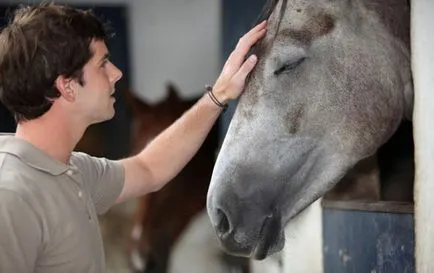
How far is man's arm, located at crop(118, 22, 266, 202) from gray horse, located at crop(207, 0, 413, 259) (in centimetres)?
4

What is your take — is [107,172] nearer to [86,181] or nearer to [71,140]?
[86,181]

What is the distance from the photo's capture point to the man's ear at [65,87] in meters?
1.32

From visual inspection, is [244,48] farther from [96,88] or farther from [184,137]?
[96,88]

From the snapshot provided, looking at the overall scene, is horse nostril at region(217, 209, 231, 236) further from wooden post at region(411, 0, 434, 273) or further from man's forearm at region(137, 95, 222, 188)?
wooden post at region(411, 0, 434, 273)

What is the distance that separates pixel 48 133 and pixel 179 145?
1.66 ft

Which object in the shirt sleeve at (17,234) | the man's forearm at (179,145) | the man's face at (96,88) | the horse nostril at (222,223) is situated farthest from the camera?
the man's forearm at (179,145)

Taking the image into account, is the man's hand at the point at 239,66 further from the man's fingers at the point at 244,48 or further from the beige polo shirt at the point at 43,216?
the beige polo shirt at the point at 43,216

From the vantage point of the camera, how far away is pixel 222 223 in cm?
164

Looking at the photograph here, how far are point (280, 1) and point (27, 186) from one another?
823 millimetres

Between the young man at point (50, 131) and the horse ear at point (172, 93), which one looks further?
the horse ear at point (172, 93)

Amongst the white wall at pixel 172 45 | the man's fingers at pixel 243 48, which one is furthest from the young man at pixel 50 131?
the white wall at pixel 172 45

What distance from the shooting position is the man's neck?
1.34m

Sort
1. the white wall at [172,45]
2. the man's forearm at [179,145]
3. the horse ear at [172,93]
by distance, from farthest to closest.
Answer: the horse ear at [172,93], the white wall at [172,45], the man's forearm at [179,145]

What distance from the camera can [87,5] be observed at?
288 cm
